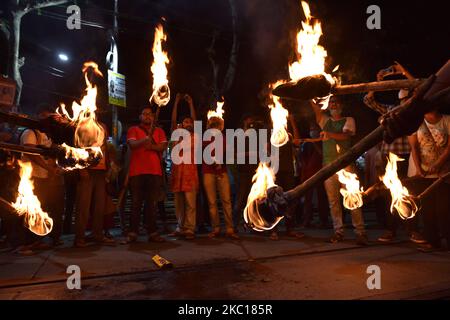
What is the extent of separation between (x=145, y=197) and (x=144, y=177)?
1.19 ft

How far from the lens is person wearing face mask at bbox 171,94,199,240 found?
7109 millimetres

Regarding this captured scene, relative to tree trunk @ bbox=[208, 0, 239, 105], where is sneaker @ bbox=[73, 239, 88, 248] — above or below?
below

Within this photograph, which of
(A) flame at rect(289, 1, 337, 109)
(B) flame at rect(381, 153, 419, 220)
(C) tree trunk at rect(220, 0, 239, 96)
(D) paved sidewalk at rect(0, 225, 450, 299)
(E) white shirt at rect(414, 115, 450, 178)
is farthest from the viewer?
(C) tree trunk at rect(220, 0, 239, 96)

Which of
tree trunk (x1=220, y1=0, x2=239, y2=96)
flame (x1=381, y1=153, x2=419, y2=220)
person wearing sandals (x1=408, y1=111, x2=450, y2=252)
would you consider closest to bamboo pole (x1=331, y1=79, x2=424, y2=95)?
flame (x1=381, y1=153, x2=419, y2=220)

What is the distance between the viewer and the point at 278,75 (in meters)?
16.1

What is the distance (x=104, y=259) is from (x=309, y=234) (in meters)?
4.07

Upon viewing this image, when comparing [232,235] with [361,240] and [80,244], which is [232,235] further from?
[80,244]

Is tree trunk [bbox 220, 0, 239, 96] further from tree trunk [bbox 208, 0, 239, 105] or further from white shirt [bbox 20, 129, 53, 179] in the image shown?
white shirt [bbox 20, 129, 53, 179]

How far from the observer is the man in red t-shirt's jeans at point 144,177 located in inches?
265

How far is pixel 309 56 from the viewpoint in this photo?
3.37 metres

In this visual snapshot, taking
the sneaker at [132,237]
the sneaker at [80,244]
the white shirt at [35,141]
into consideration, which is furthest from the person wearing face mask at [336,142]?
the white shirt at [35,141]
